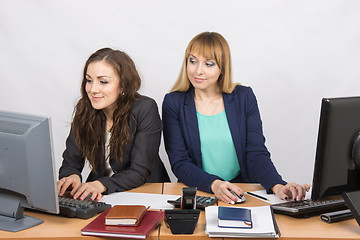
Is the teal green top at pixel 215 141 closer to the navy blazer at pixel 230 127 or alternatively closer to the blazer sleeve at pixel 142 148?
the navy blazer at pixel 230 127

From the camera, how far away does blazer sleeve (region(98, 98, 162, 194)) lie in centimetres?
240

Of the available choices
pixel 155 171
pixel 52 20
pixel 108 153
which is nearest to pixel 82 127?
pixel 108 153

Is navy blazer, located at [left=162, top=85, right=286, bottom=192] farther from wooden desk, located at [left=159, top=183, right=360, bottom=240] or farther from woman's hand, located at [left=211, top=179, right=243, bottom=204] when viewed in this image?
wooden desk, located at [left=159, top=183, right=360, bottom=240]

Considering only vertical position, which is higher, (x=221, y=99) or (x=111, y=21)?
(x=111, y=21)

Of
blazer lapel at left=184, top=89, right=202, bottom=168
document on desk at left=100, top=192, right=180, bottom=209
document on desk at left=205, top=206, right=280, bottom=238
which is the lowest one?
document on desk at left=100, top=192, right=180, bottom=209

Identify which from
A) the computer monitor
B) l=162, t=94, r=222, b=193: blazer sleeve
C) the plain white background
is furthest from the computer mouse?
the plain white background

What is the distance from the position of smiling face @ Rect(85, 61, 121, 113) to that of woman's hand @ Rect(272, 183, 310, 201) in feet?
3.15

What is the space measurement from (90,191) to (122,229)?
0.48 meters

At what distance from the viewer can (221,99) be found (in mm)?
2854

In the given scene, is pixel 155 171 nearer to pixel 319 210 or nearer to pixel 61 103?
pixel 319 210

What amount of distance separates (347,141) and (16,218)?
1298 mm

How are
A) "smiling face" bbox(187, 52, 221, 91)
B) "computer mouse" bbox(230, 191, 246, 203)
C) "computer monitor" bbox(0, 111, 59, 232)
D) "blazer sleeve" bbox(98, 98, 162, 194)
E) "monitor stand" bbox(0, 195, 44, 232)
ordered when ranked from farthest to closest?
"smiling face" bbox(187, 52, 221, 91) < "blazer sleeve" bbox(98, 98, 162, 194) < "computer mouse" bbox(230, 191, 246, 203) < "monitor stand" bbox(0, 195, 44, 232) < "computer monitor" bbox(0, 111, 59, 232)

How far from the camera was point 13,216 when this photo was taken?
190 centimetres

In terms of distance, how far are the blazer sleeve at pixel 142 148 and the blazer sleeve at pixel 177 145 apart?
126mm
